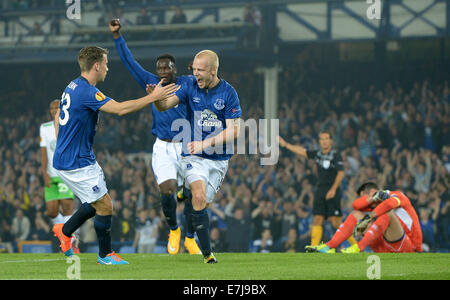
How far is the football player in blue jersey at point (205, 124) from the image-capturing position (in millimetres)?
8672

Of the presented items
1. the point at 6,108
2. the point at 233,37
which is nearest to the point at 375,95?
the point at 233,37

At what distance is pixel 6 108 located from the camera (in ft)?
87.1

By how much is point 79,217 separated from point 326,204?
6.30m

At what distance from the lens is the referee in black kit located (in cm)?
1405

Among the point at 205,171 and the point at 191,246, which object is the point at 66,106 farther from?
the point at 191,246

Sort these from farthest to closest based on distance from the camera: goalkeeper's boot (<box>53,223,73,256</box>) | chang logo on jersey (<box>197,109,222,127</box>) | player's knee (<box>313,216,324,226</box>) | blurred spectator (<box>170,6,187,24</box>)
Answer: blurred spectator (<box>170,6,187,24</box>) < player's knee (<box>313,216,324,226</box>) < goalkeeper's boot (<box>53,223,73,256</box>) < chang logo on jersey (<box>197,109,222,127</box>)

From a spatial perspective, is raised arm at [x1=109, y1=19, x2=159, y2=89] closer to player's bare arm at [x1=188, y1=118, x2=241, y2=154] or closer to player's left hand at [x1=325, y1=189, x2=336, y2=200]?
player's bare arm at [x1=188, y1=118, x2=241, y2=154]

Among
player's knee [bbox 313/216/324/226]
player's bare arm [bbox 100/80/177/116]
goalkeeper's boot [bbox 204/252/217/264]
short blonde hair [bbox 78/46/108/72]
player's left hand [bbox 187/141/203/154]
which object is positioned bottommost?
goalkeeper's boot [bbox 204/252/217/264]

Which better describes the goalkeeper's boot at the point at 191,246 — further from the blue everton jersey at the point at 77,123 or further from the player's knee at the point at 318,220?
the player's knee at the point at 318,220

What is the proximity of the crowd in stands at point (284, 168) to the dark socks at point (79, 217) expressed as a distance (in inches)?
215

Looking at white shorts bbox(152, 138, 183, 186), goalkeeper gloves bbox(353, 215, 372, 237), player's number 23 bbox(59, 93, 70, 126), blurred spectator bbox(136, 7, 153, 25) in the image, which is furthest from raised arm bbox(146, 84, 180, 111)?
blurred spectator bbox(136, 7, 153, 25)

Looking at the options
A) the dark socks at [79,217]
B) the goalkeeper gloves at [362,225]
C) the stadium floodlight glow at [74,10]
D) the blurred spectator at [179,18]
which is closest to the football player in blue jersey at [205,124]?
the dark socks at [79,217]

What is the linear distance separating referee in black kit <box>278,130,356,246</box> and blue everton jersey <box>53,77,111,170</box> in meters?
6.12

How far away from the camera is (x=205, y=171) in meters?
8.90
